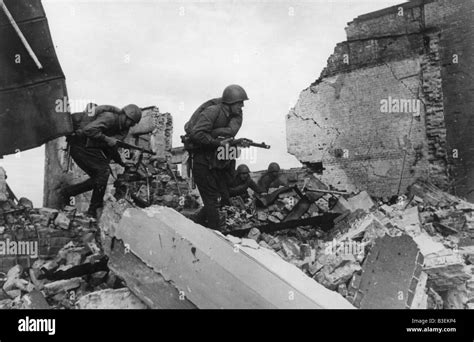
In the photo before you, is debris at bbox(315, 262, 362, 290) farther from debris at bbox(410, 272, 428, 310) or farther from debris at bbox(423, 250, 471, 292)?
debris at bbox(423, 250, 471, 292)

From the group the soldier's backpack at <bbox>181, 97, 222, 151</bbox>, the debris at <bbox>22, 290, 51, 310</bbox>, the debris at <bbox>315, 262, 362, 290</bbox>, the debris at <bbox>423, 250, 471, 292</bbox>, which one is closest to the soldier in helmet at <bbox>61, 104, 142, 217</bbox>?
the soldier's backpack at <bbox>181, 97, 222, 151</bbox>

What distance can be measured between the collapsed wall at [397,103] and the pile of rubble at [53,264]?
22.2 feet

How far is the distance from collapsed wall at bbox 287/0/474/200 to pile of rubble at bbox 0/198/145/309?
6777 mm

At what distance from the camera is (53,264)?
401cm

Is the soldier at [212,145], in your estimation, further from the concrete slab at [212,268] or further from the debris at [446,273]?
the debris at [446,273]

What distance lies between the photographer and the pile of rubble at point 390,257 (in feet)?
11.3

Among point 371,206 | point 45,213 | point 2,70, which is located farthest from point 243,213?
point 2,70

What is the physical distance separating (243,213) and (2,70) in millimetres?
4398

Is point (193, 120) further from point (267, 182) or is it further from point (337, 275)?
point (267, 182)

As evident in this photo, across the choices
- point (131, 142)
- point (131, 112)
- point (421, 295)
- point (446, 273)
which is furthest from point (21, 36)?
point (131, 142)

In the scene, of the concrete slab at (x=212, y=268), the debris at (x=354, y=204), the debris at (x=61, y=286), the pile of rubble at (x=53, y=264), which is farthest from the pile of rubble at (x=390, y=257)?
the debris at (x=61, y=286)

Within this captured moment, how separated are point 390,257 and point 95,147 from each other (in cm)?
353

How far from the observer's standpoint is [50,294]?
11.5 ft

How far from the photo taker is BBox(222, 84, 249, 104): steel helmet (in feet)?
16.2
